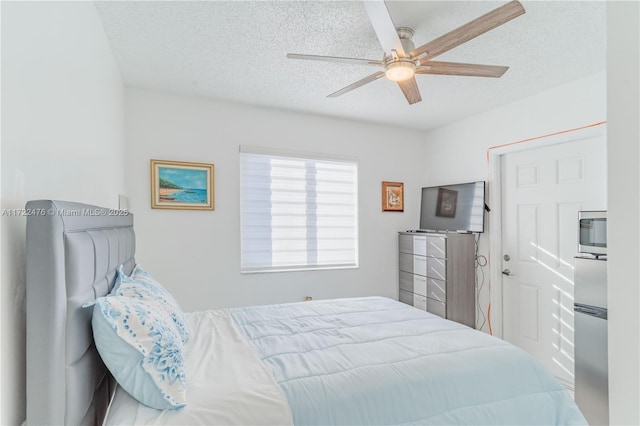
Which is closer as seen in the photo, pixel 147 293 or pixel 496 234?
pixel 147 293

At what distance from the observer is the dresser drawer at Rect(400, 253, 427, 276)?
3.78 meters

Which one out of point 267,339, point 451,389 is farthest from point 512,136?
point 267,339

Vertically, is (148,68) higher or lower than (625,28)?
higher

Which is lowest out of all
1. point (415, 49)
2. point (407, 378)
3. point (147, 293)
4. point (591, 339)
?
point (591, 339)

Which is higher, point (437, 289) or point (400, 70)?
point (400, 70)

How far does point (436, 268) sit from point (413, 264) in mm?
384

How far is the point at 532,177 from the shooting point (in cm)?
323

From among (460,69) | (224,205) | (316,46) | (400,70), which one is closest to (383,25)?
(400,70)

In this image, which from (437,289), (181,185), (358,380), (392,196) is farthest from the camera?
(392,196)

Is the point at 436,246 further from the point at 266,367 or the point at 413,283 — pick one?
the point at 266,367

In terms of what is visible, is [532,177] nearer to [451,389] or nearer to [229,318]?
[451,389]

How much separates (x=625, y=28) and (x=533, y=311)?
3191mm

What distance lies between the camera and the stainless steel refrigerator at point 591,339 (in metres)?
2.24

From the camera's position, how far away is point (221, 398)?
47.1 inches
